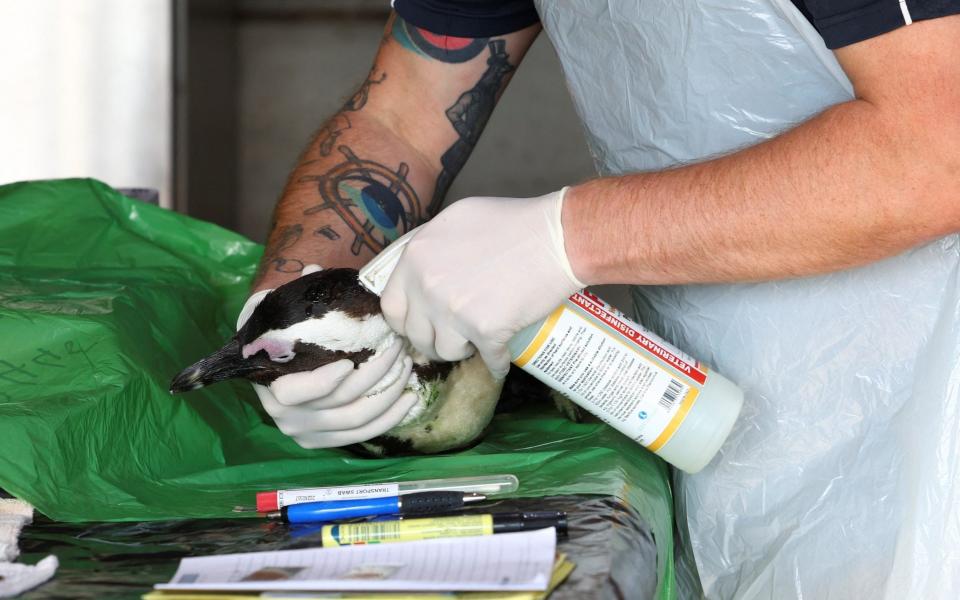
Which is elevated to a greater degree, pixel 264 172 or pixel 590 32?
pixel 590 32

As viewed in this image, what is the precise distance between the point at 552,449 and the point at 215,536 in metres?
0.37

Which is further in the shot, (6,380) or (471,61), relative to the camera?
(471,61)

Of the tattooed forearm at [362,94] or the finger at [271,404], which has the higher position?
the tattooed forearm at [362,94]

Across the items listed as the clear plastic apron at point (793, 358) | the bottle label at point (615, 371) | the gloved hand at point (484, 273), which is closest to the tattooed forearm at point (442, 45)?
the clear plastic apron at point (793, 358)

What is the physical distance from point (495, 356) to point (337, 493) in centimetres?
22

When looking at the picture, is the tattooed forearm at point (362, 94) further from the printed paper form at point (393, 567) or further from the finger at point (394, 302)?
the printed paper form at point (393, 567)

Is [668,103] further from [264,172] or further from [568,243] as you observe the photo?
[264,172]

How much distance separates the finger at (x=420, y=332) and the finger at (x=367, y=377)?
0.08 feet

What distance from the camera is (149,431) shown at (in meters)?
0.99

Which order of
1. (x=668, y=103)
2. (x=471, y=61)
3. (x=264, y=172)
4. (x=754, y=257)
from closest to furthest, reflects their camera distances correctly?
(x=754, y=257) < (x=668, y=103) < (x=471, y=61) < (x=264, y=172)

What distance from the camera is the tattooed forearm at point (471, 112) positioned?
52.2 inches

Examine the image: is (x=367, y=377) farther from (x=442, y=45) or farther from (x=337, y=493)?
(x=442, y=45)

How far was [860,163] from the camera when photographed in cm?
81

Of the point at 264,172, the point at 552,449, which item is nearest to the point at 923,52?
the point at 552,449
